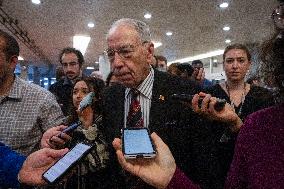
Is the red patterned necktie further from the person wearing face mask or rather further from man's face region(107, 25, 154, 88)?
the person wearing face mask

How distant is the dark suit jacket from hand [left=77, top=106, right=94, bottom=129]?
51 centimetres

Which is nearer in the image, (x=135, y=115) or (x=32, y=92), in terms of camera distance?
(x=135, y=115)

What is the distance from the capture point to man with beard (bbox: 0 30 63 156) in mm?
1849

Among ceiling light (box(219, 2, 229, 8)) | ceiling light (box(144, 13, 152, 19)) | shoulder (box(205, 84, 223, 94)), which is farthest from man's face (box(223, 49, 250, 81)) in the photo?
ceiling light (box(144, 13, 152, 19))

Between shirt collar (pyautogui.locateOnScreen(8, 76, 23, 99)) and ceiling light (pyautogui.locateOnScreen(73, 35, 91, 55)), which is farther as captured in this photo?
ceiling light (pyautogui.locateOnScreen(73, 35, 91, 55))

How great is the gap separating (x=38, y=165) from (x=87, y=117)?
0.97m

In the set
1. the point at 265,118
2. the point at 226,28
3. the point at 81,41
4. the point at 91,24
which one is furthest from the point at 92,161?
the point at 81,41

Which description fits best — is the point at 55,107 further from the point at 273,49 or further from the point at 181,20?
the point at 181,20

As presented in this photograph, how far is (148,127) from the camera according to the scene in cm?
153

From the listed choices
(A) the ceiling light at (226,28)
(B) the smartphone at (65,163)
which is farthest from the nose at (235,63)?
(A) the ceiling light at (226,28)

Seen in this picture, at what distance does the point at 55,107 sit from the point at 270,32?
146 centimetres

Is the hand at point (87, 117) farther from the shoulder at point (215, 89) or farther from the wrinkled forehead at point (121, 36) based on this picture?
the shoulder at point (215, 89)

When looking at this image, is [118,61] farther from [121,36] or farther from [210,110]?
[210,110]

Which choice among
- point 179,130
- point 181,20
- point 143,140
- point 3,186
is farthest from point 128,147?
point 181,20
